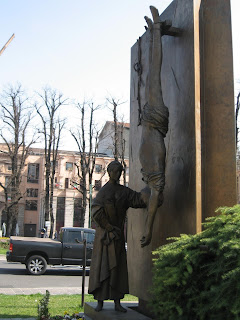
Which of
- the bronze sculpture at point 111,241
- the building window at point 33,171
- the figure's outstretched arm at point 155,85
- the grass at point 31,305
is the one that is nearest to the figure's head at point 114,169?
the bronze sculpture at point 111,241

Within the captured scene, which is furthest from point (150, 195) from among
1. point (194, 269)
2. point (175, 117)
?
point (194, 269)

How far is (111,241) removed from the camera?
5.61 metres

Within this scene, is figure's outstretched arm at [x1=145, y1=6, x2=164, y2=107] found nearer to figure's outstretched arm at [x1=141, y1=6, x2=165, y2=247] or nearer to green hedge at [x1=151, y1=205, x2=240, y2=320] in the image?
figure's outstretched arm at [x1=141, y1=6, x2=165, y2=247]

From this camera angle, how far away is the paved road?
11.5 metres

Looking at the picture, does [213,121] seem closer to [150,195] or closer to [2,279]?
[150,195]

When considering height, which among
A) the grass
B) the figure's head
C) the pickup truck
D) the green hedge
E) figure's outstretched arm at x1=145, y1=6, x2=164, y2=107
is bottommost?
the grass

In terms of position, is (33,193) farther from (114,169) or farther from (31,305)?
(114,169)

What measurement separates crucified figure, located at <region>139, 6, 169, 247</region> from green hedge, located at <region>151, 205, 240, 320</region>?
3.49ft

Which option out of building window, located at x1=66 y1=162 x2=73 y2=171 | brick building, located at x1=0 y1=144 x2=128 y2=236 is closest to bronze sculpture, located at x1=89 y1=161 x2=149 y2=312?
brick building, located at x1=0 y1=144 x2=128 y2=236

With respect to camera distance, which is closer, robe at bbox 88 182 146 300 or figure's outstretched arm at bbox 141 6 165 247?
figure's outstretched arm at bbox 141 6 165 247

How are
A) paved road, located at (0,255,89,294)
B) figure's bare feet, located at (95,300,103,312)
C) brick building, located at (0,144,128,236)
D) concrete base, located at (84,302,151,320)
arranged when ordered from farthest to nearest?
brick building, located at (0,144,128,236), paved road, located at (0,255,89,294), figure's bare feet, located at (95,300,103,312), concrete base, located at (84,302,151,320)

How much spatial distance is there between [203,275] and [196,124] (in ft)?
6.91

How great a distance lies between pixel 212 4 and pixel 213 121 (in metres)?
1.61

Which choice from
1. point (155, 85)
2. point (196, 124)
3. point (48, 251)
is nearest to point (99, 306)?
point (196, 124)
